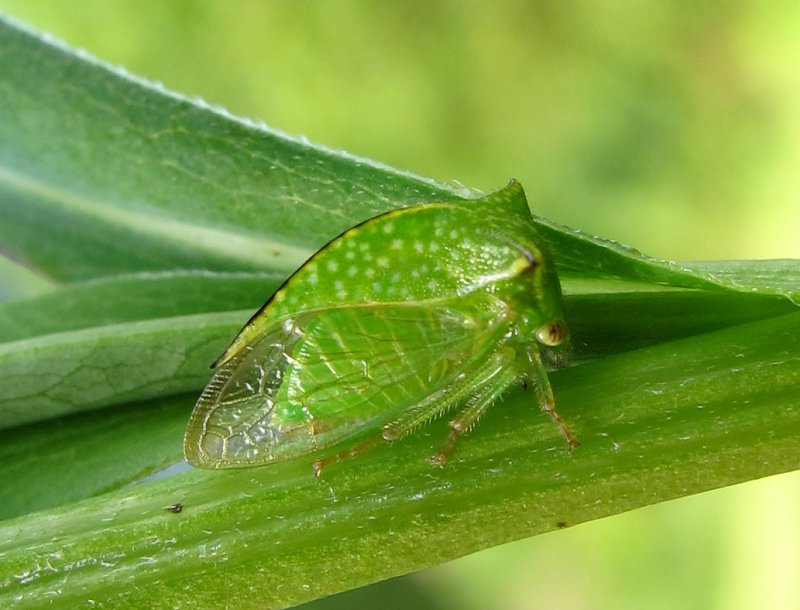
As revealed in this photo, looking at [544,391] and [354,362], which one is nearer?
[544,391]

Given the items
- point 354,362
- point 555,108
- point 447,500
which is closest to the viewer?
point 447,500

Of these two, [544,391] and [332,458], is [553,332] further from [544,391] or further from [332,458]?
[332,458]

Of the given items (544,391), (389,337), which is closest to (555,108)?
(389,337)

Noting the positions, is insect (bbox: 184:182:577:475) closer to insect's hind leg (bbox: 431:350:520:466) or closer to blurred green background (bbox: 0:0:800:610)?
insect's hind leg (bbox: 431:350:520:466)

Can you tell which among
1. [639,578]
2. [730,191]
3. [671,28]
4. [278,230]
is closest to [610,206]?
[730,191]

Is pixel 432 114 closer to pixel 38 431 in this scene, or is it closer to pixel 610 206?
pixel 610 206

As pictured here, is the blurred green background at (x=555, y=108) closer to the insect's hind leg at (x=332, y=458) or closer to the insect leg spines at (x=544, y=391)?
the insect leg spines at (x=544, y=391)
